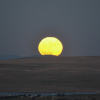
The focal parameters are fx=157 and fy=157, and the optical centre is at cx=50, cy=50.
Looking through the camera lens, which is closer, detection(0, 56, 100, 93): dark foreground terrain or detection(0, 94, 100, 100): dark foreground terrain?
detection(0, 94, 100, 100): dark foreground terrain

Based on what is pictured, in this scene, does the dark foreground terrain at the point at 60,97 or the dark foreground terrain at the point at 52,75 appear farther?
the dark foreground terrain at the point at 52,75

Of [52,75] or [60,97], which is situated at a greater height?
[52,75]

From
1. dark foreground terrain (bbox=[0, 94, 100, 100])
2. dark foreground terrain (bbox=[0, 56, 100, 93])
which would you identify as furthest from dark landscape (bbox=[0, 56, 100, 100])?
dark foreground terrain (bbox=[0, 94, 100, 100])

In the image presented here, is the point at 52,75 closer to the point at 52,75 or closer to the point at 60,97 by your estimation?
the point at 52,75

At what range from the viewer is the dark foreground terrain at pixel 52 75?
2.87m

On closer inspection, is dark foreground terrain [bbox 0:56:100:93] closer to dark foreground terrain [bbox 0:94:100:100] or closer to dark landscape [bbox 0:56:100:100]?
dark landscape [bbox 0:56:100:100]

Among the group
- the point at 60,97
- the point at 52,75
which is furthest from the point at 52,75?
the point at 60,97

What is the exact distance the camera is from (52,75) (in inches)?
135

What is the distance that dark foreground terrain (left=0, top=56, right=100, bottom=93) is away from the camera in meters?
2.87

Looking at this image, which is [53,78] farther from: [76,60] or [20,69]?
[76,60]

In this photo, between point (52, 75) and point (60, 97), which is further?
point (52, 75)

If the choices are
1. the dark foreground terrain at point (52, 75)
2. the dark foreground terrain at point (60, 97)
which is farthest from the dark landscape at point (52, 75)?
the dark foreground terrain at point (60, 97)

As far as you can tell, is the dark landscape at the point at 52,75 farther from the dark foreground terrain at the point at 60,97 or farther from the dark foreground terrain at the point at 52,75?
the dark foreground terrain at the point at 60,97

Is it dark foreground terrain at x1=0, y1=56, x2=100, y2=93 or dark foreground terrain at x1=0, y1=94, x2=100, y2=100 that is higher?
dark foreground terrain at x1=0, y1=56, x2=100, y2=93
